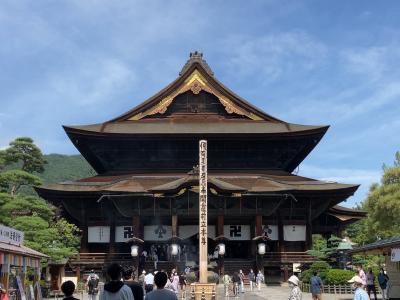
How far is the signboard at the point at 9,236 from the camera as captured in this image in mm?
15570

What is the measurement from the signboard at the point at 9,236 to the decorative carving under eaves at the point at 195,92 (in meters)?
23.6

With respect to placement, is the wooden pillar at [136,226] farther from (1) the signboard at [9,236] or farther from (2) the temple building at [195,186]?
(1) the signboard at [9,236]

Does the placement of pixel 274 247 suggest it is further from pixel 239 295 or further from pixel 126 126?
pixel 126 126

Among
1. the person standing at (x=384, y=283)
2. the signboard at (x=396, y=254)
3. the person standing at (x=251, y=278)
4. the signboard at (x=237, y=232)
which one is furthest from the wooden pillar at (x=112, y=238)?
the signboard at (x=396, y=254)

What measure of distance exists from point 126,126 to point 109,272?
107ft

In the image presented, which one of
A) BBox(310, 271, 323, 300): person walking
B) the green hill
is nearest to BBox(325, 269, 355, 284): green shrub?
BBox(310, 271, 323, 300): person walking

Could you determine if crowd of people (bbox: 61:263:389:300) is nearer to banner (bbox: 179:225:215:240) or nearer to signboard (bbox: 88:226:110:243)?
signboard (bbox: 88:226:110:243)

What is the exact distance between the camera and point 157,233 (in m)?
35.4

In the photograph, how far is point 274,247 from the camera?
36344mm

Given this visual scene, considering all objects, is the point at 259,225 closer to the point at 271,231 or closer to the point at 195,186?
the point at 271,231

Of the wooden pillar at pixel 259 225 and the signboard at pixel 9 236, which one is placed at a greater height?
the wooden pillar at pixel 259 225

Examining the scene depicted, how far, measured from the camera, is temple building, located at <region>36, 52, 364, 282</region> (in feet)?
111

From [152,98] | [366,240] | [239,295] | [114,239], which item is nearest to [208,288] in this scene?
[239,295]

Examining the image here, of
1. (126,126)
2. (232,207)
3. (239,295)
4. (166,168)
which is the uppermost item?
(126,126)
